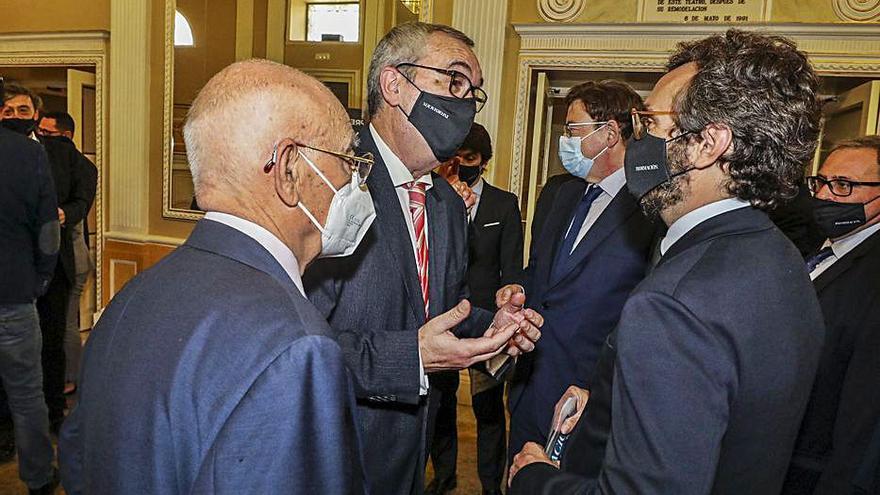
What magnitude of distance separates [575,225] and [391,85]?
1.04 m

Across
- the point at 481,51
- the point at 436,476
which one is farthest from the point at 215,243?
the point at 481,51

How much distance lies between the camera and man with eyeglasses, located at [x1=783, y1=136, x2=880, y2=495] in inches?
71.2

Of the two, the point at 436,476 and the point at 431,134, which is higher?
the point at 431,134

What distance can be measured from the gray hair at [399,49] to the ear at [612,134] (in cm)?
93

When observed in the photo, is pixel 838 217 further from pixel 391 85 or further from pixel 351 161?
pixel 351 161

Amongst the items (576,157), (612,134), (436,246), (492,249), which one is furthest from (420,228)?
(492,249)

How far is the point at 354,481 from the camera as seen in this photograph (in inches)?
35.7

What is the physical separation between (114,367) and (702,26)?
14.1ft

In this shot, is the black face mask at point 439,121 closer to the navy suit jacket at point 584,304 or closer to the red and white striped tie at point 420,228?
the red and white striped tie at point 420,228

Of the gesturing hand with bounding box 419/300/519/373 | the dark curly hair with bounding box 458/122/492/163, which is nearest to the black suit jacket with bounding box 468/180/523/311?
the dark curly hair with bounding box 458/122/492/163

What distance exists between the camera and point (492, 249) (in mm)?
3227

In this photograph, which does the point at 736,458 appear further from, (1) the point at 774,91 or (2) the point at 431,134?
(2) the point at 431,134

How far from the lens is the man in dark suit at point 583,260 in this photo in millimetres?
2174

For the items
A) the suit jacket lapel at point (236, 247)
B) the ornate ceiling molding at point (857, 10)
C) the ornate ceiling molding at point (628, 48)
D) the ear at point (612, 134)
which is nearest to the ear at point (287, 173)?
the suit jacket lapel at point (236, 247)
